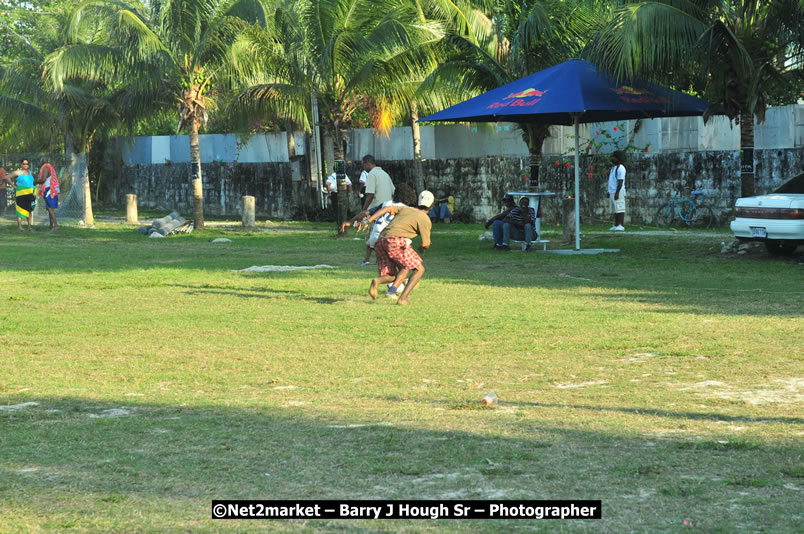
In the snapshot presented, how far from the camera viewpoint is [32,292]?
1427 centimetres

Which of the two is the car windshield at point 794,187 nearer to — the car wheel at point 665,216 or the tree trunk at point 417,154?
the car wheel at point 665,216

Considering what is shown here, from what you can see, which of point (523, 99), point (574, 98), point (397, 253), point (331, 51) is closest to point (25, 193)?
point (331, 51)

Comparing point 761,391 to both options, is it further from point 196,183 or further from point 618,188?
point 196,183

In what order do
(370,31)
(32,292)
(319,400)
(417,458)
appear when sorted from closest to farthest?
(417,458), (319,400), (32,292), (370,31)

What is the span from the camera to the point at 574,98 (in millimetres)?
17469

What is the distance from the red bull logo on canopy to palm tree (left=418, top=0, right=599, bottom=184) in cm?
265

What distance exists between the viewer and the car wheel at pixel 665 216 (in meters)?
25.1

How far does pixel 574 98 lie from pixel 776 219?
3.69m

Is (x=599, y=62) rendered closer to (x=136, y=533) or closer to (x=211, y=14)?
(x=211, y=14)

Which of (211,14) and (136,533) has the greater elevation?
(211,14)

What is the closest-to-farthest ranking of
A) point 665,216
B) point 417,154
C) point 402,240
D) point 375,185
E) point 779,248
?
point 402,240 → point 779,248 → point 375,185 → point 665,216 → point 417,154

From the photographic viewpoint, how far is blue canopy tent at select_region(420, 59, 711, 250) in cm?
1750

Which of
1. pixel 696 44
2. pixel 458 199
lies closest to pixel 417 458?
pixel 696 44

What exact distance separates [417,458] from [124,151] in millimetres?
41052
